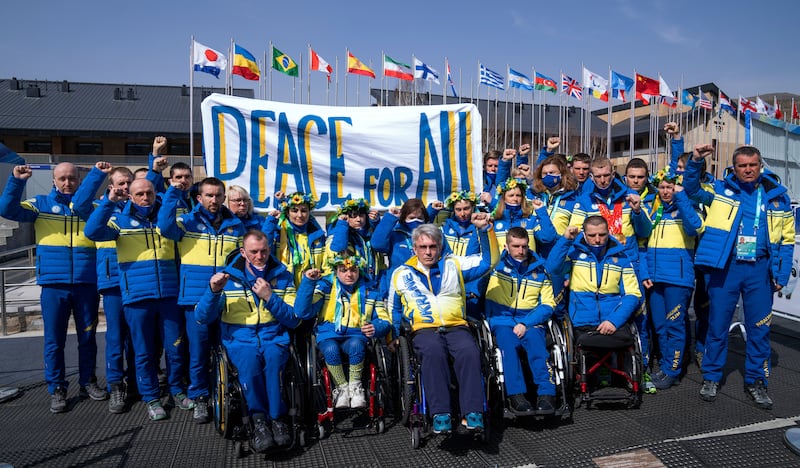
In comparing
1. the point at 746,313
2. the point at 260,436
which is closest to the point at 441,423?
the point at 260,436

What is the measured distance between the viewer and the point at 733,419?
12.2 feet

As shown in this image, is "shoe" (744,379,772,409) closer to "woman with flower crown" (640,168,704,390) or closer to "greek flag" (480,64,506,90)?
"woman with flower crown" (640,168,704,390)

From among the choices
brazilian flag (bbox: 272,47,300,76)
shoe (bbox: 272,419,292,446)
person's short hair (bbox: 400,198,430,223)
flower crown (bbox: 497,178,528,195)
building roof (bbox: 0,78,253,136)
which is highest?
building roof (bbox: 0,78,253,136)

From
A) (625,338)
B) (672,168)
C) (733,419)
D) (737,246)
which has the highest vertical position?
(672,168)

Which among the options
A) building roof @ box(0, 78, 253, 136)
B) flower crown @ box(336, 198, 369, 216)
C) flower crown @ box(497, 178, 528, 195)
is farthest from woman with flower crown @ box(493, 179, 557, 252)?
building roof @ box(0, 78, 253, 136)

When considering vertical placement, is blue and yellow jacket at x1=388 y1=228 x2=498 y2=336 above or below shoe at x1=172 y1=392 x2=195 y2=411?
above

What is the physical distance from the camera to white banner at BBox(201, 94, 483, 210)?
181 inches

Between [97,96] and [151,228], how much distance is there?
3298 cm

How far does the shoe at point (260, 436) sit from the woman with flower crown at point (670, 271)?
2.97m

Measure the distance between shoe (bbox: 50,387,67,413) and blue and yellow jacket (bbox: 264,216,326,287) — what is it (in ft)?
6.09

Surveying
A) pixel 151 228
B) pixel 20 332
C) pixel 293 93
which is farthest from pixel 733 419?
pixel 293 93

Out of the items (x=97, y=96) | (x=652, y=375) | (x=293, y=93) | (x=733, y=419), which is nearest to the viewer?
(x=733, y=419)

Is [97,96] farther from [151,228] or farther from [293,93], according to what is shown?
[151,228]

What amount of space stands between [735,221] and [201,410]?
403 centimetres
